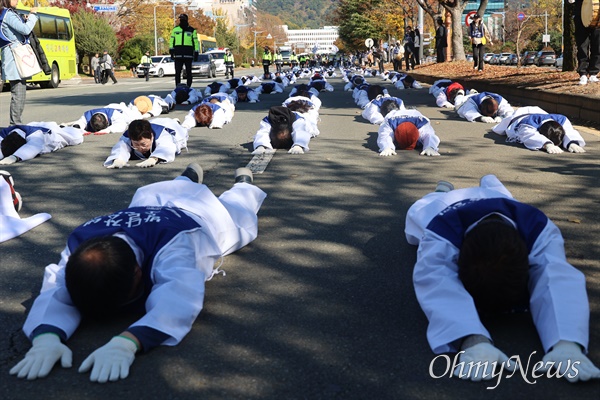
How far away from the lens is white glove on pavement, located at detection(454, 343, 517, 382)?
9.51ft

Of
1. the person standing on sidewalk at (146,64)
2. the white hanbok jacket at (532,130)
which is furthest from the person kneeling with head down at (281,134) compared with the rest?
the person standing on sidewalk at (146,64)

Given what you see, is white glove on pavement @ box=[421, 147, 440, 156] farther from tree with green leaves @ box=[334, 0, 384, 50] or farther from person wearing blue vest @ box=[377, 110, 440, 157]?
tree with green leaves @ box=[334, 0, 384, 50]

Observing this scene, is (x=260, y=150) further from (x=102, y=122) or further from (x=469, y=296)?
(x=469, y=296)

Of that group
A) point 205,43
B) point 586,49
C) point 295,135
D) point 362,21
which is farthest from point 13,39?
point 362,21

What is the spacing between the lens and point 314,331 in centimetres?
344

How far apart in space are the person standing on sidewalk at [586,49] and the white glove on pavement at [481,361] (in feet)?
38.3

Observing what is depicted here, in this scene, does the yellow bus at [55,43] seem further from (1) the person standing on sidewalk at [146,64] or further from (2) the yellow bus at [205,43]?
(2) the yellow bus at [205,43]

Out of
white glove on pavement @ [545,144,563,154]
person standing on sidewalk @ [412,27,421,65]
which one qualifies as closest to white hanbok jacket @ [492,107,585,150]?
white glove on pavement @ [545,144,563,154]

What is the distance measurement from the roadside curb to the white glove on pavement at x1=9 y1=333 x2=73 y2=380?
32.8 ft

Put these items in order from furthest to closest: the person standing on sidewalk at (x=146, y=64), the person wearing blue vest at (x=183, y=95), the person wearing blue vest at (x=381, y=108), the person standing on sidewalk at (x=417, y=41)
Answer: the person standing on sidewalk at (x=146, y=64), the person standing on sidewalk at (x=417, y=41), the person wearing blue vest at (x=183, y=95), the person wearing blue vest at (x=381, y=108)

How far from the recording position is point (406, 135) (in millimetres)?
8984

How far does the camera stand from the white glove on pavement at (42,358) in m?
3.00

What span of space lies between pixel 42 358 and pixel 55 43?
32.8 metres

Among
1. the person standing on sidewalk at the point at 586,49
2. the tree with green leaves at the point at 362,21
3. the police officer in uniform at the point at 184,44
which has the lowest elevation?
the person standing on sidewalk at the point at 586,49
